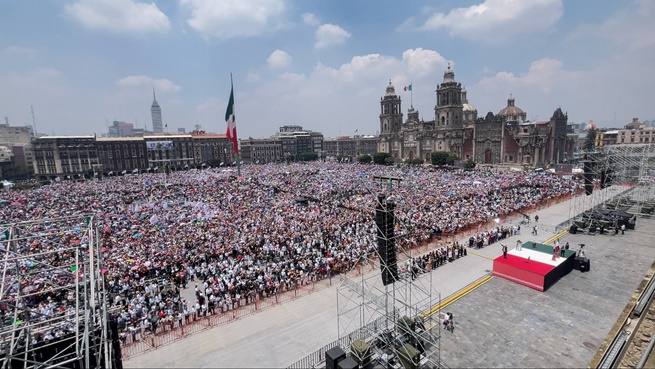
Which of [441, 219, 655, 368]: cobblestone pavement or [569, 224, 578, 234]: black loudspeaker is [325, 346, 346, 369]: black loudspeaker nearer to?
[441, 219, 655, 368]: cobblestone pavement

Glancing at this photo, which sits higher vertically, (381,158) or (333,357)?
(381,158)

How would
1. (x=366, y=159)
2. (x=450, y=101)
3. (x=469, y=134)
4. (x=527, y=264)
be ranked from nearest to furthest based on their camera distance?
(x=527, y=264), (x=469, y=134), (x=450, y=101), (x=366, y=159)

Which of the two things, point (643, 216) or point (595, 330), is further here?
point (643, 216)

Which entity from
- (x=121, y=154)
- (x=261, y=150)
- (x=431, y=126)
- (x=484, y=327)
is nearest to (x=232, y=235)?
(x=484, y=327)

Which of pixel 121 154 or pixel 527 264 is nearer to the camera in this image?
pixel 527 264

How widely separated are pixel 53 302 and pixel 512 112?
333 ft

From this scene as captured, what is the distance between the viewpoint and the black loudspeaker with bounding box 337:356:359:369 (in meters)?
9.74

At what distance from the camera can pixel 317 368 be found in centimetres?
1070

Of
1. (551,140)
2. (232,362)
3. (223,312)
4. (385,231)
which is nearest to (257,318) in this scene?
(223,312)

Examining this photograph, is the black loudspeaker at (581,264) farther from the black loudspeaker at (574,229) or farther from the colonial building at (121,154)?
the colonial building at (121,154)

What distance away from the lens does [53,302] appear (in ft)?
46.0

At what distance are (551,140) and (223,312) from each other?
82.4 m

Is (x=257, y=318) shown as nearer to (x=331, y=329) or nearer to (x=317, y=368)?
(x=331, y=329)

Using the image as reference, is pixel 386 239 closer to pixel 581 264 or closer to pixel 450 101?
pixel 581 264
